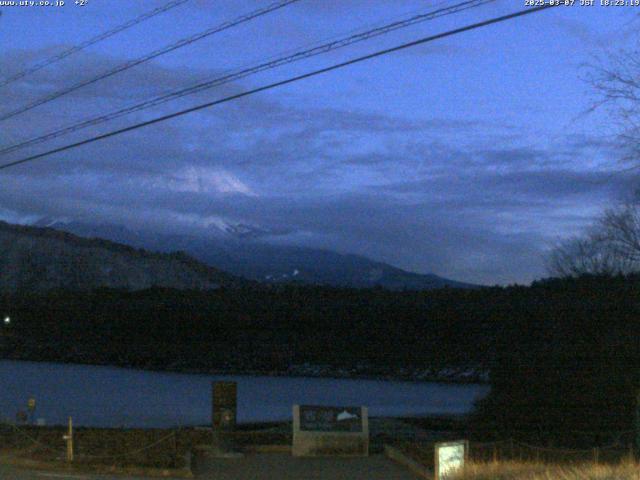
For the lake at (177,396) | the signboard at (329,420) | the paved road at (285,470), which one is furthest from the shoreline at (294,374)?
the paved road at (285,470)

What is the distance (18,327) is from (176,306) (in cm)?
1245

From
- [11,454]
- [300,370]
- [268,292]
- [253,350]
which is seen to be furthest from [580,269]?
[11,454]

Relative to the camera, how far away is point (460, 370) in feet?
161

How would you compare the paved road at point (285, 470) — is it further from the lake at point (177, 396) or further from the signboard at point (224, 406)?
the lake at point (177, 396)

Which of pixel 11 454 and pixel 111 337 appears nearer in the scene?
pixel 11 454

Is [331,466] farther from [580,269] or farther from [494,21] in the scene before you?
[580,269]

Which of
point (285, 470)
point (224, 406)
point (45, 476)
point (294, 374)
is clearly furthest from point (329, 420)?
point (294, 374)

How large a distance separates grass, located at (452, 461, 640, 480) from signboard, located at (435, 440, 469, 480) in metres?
0.15

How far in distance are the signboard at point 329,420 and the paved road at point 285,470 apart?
78cm

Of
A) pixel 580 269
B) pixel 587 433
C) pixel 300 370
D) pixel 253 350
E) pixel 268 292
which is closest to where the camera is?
pixel 587 433

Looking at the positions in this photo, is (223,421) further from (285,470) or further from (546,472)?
(546,472)

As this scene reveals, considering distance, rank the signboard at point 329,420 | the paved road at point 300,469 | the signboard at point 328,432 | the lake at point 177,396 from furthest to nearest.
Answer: the lake at point 177,396 < the signboard at point 329,420 < the signboard at point 328,432 < the paved road at point 300,469

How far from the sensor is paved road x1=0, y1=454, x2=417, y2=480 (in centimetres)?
1620

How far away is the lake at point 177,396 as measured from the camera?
1439 inches
